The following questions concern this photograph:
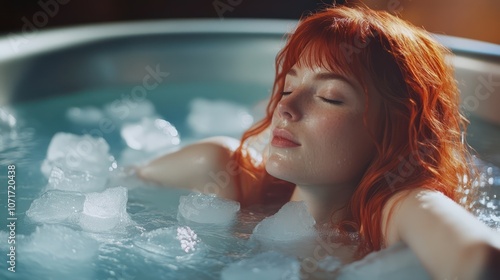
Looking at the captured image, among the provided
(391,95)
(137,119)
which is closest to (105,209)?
(391,95)

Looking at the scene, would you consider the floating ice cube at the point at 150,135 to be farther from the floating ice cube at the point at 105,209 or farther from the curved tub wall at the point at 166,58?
the floating ice cube at the point at 105,209

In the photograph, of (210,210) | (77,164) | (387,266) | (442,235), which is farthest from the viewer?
(77,164)

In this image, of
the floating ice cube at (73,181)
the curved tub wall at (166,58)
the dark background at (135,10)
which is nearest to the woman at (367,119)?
the floating ice cube at (73,181)

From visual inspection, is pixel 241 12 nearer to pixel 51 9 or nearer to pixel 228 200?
pixel 51 9

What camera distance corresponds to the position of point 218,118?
7.64 ft

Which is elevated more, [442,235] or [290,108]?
[290,108]

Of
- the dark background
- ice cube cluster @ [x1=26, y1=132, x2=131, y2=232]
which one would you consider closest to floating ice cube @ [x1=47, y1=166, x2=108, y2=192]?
ice cube cluster @ [x1=26, y1=132, x2=131, y2=232]

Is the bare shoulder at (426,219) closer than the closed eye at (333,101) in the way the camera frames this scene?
Yes

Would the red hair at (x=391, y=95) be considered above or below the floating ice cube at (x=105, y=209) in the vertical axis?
above

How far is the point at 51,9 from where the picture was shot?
3902mm

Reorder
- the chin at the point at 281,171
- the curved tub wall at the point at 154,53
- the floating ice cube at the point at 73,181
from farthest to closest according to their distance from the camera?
the curved tub wall at the point at 154,53, the floating ice cube at the point at 73,181, the chin at the point at 281,171

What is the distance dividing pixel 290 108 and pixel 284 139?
60 millimetres

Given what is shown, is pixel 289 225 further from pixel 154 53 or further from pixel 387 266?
pixel 154 53

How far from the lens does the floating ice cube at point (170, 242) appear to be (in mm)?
1201
